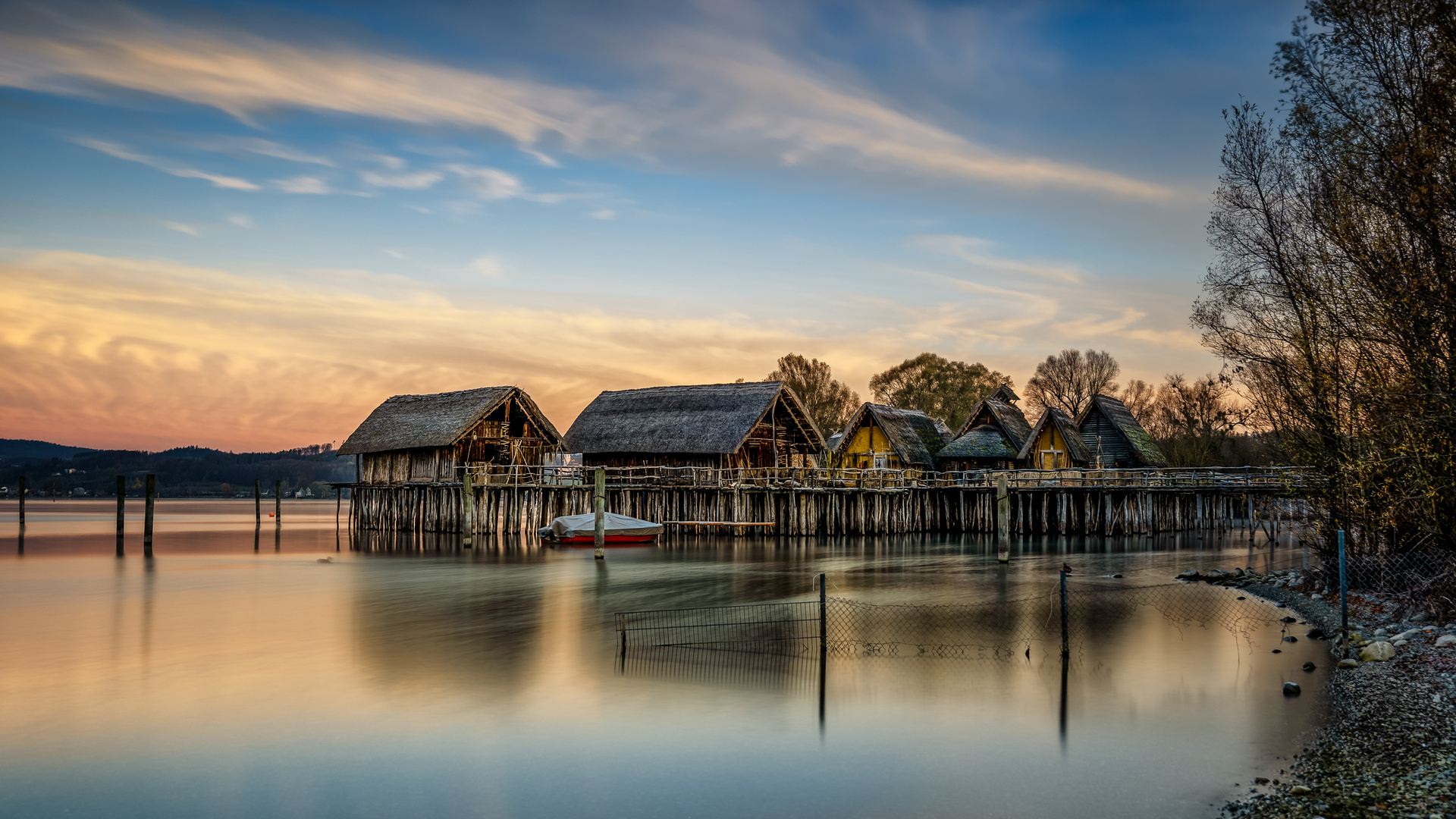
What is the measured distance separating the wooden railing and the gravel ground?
102 feet

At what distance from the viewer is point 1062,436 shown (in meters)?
51.8

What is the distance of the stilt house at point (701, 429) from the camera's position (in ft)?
159

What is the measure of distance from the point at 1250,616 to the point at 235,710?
18414 millimetres

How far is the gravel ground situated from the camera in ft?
26.8

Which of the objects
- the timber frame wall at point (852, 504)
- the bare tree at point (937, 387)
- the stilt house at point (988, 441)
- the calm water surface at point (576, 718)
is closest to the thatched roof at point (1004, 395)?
the stilt house at point (988, 441)

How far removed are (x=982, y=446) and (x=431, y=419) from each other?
30.0 metres

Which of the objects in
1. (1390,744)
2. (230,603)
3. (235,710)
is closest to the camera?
(1390,744)

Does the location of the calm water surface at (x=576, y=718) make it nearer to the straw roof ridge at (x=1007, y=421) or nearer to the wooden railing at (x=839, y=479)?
the wooden railing at (x=839, y=479)

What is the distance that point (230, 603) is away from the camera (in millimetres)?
24812

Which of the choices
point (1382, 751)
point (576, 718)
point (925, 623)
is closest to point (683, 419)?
point (925, 623)

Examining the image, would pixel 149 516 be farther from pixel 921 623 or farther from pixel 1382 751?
pixel 1382 751

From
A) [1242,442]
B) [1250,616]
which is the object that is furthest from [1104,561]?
[1242,442]

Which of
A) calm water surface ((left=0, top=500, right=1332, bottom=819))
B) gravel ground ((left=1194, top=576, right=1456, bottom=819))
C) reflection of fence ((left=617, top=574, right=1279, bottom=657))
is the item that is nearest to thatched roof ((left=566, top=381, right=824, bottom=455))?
calm water surface ((left=0, top=500, right=1332, bottom=819))

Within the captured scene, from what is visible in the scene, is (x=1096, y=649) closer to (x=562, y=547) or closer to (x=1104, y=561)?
(x=1104, y=561)
